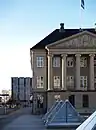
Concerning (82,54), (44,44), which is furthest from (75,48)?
(44,44)

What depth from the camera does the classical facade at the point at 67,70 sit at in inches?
2948

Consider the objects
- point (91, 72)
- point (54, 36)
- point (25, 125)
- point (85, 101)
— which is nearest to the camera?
point (25, 125)

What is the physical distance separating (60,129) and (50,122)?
3.77 metres

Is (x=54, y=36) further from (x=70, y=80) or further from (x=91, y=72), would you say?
(x=91, y=72)

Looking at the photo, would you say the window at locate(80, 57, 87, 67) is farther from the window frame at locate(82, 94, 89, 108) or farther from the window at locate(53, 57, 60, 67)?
the window frame at locate(82, 94, 89, 108)

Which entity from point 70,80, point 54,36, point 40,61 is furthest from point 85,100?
point 54,36

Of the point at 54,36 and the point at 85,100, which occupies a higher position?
the point at 54,36

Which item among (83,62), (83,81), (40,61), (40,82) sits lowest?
(40,82)

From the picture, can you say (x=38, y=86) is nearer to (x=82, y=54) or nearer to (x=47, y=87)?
(x=47, y=87)

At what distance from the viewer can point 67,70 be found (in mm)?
78125

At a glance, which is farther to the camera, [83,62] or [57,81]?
[83,62]

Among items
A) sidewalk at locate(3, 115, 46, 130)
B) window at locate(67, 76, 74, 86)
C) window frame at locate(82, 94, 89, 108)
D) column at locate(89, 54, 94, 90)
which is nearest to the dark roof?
column at locate(89, 54, 94, 90)

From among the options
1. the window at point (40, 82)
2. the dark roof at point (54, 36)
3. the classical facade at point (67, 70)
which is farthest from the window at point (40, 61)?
the window at point (40, 82)

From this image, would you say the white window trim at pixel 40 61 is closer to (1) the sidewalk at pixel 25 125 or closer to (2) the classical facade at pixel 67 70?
(2) the classical facade at pixel 67 70
